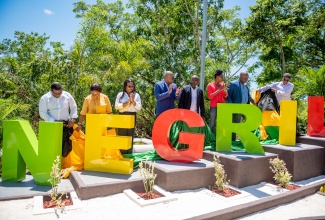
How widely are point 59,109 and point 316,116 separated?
7.09 meters

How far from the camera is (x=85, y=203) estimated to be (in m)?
4.02

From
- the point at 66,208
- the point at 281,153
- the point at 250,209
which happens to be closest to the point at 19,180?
the point at 66,208

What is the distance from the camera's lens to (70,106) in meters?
5.29

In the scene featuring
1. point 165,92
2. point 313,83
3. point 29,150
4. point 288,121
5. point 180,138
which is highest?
point 313,83

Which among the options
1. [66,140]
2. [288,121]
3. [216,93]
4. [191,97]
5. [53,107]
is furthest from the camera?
[288,121]

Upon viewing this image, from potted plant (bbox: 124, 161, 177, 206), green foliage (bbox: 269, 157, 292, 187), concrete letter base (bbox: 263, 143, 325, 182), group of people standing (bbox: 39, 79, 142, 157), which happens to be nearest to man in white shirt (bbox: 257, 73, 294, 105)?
concrete letter base (bbox: 263, 143, 325, 182)

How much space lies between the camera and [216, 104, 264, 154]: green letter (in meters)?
5.76

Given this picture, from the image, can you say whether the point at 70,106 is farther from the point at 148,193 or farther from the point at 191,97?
the point at 191,97

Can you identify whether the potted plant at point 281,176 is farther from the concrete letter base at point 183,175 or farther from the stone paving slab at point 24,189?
the stone paving slab at point 24,189

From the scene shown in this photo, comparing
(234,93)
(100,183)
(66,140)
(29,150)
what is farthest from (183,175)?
(234,93)

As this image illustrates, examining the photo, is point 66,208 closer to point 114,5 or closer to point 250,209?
point 250,209

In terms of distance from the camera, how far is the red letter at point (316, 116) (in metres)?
7.28

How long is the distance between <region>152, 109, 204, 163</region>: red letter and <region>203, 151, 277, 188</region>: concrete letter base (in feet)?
2.16

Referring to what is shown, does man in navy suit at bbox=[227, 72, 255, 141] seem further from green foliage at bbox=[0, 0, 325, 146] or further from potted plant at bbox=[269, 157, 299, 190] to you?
green foliage at bbox=[0, 0, 325, 146]
